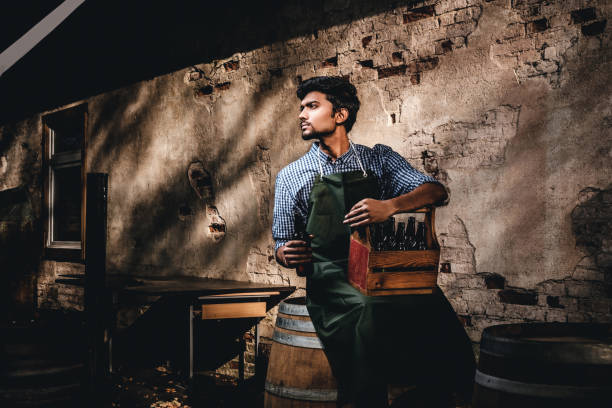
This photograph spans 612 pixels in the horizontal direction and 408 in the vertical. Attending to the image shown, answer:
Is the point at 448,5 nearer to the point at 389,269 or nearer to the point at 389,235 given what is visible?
the point at 389,235

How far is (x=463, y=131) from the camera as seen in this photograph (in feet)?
10.3

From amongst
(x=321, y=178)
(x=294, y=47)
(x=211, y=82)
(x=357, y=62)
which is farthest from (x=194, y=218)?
(x=321, y=178)

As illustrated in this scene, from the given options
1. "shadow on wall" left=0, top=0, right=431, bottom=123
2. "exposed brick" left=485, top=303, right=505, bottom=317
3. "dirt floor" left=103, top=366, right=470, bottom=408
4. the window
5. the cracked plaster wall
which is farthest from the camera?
the window

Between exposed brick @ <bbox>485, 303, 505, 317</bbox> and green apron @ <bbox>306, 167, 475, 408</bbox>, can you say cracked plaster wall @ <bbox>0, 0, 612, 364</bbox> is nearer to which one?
exposed brick @ <bbox>485, 303, 505, 317</bbox>

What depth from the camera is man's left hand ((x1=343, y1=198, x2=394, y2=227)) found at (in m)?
2.35

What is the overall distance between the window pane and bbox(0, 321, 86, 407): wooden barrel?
4.46m

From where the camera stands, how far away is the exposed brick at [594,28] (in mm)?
2707

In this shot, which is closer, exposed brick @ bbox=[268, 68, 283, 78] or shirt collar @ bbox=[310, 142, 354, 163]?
shirt collar @ bbox=[310, 142, 354, 163]

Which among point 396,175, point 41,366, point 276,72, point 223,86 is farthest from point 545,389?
point 223,86

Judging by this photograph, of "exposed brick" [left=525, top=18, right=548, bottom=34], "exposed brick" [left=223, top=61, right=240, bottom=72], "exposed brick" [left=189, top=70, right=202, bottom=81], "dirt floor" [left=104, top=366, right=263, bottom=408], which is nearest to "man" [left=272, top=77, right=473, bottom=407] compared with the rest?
"exposed brick" [left=525, top=18, right=548, bottom=34]

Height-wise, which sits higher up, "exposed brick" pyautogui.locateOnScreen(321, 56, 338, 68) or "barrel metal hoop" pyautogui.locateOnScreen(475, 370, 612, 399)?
"exposed brick" pyautogui.locateOnScreen(321, 56, 338, 68)

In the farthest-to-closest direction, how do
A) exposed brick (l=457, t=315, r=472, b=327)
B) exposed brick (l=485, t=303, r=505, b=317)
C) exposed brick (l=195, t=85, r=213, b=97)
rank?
1. exposed brick (l=195, t=85, r=213, b=97)
2. exposed brick (l=457, t=315, r=472, b=327)
3. exposed brick (l=485, t=303, r=505, b=317)

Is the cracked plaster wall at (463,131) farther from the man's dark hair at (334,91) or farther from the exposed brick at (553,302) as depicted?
the man's dark hair at (334,91)

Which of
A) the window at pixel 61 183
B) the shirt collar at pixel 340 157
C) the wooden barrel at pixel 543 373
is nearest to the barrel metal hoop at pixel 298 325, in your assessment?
the wooden barrel at pixel 543 373
